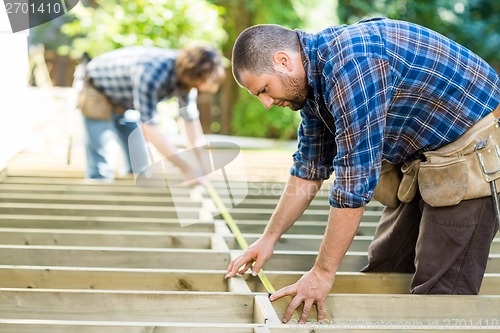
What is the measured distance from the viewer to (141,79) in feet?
14.8

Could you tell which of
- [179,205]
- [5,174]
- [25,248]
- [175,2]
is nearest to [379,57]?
[25,248]

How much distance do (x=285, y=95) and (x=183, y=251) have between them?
1063 millimetres

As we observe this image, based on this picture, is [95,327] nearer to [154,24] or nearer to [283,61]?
[283,61]

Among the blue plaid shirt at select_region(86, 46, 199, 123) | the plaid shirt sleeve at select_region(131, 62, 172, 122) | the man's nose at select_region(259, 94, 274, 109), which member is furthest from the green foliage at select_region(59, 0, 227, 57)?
the man's nose at select_region(259, 94, 274, 109)

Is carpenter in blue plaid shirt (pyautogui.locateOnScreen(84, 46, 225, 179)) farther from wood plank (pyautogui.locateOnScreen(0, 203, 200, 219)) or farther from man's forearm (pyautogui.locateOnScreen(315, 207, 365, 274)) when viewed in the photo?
man's forearm (pyautogui.locateOnScreen(315, 207, 365, 274))

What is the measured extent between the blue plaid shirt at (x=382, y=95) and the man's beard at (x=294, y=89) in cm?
3

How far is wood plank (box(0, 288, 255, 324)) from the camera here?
2.34 metres

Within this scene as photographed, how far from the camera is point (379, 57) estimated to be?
2207mm

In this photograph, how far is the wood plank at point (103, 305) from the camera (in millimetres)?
2340

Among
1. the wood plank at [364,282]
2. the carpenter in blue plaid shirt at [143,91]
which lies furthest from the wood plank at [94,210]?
the wood plank at [364,282]

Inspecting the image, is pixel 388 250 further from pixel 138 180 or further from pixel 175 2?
pixel 175 2

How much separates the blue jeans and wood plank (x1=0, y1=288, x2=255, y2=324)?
9.77 ft

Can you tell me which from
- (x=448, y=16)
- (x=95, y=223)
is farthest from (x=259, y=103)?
(x=95, y=223)

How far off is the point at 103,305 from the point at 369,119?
1.07m
